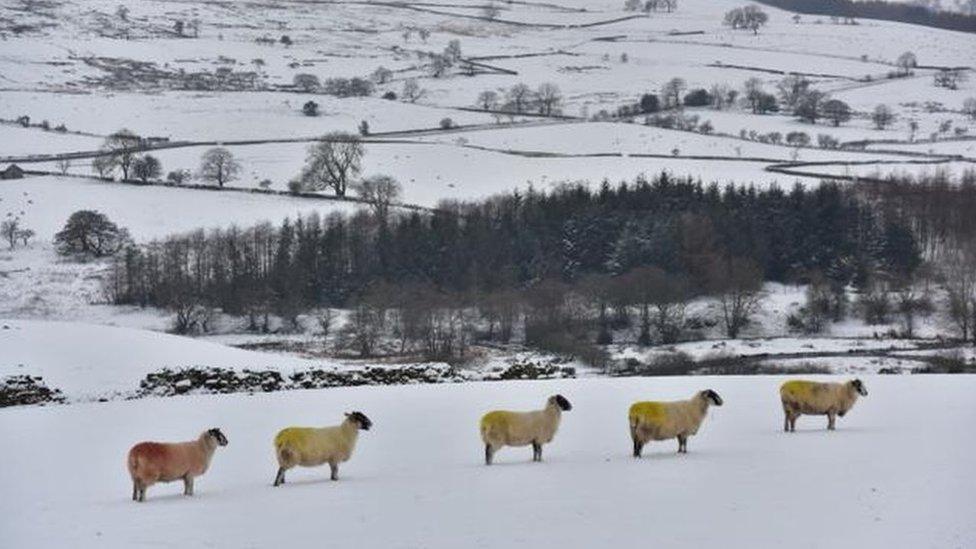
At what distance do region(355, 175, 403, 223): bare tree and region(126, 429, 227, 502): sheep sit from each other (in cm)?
6745

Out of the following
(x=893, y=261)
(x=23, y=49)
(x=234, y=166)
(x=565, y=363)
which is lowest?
(x=565, y=363)

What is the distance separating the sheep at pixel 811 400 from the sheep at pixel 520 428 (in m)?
4.56

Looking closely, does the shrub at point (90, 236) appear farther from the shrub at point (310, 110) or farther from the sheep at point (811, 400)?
the sheep at point (811, 400)

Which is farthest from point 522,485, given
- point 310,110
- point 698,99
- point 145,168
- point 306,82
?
point 306,82

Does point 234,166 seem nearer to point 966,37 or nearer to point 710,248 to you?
point 710,248

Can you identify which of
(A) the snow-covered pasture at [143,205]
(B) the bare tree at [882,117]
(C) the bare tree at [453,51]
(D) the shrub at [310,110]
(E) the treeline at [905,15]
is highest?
(E) the treeline at [905,15]

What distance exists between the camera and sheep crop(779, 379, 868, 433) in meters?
21.4

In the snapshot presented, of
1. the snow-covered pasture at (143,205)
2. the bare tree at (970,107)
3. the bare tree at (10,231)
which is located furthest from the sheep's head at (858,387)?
the bare tree at (970,107)

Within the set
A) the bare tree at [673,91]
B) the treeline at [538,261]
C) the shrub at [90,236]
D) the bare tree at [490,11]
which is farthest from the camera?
the bare tree at [490,11]

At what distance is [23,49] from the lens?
139 metres

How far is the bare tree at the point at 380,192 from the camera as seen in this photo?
282ft

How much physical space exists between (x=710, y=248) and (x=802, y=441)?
2222 inches

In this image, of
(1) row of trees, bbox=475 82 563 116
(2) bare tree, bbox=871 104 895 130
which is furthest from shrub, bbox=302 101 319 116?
(2) bare tree, bbox=871 104 895 130

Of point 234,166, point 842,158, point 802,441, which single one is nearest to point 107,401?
point 802,441
